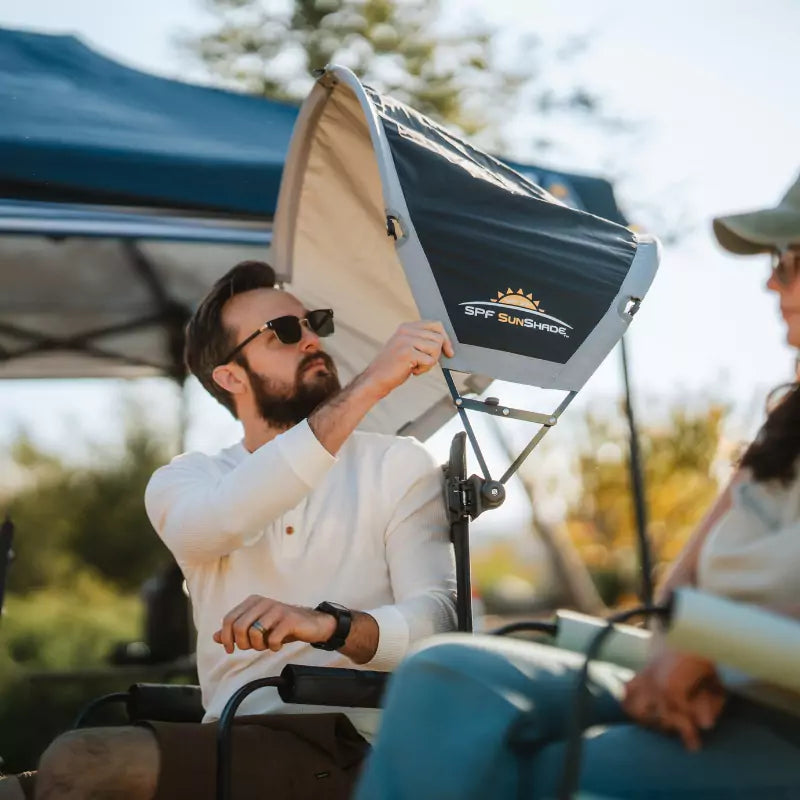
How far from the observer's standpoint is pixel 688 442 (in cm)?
1755

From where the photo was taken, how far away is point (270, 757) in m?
2.44

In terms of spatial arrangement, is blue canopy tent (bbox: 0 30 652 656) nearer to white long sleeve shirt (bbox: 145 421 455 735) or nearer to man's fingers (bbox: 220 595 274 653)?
white long sleeve shirt (bbox: 145 421 455 735)

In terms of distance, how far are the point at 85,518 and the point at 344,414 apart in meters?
13.9

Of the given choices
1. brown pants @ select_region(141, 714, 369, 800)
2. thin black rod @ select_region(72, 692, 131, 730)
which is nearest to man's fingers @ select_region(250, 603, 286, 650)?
brown pants @ select_region(141, 714, 369, 800)

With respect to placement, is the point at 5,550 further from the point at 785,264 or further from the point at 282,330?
the point at 785,264

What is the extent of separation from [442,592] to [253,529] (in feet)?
1.57

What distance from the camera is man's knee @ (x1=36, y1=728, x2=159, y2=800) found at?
2184mm

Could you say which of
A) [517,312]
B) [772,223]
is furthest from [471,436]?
[772,223]

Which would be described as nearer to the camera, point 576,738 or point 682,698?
point 576,738

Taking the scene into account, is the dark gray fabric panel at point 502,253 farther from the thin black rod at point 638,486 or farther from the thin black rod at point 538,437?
the thin black rod at point 638,486

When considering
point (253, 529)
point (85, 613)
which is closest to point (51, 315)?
point (253, 529)

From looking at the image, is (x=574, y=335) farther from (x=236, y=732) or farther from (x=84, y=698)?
(x=84, y=698)

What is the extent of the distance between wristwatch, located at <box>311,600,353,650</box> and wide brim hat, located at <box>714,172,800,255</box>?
1.13 meters

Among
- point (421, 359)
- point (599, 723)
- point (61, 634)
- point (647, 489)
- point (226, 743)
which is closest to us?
point (599, 723)
